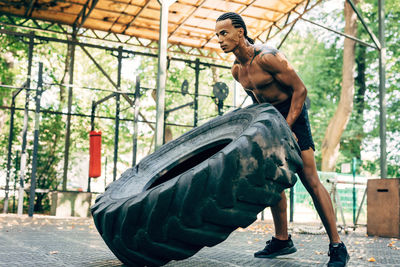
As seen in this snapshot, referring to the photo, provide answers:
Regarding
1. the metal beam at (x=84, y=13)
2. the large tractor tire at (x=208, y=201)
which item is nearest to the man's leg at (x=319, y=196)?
the large tractor tire at (x=208, y=201)

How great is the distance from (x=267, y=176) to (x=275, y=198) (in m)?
0.12

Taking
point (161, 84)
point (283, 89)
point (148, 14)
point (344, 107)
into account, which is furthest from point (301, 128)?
point (344, 107)

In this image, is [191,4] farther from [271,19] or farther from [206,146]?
[206,146]

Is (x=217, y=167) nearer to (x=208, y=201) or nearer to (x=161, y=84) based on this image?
(x=208, y=201)

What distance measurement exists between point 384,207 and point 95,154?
22.2 feet

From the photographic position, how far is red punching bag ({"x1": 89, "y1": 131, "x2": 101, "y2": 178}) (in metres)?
10.1

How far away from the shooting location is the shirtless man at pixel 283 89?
2.67m

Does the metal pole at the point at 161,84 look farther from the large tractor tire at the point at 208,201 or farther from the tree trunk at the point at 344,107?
the tree trunk at the point at 344,107

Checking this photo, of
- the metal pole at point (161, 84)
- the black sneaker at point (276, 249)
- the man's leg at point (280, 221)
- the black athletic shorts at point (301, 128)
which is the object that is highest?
the metal pole at point (161, 84)

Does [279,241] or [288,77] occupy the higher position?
[288,77]

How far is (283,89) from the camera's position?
9.18 feet

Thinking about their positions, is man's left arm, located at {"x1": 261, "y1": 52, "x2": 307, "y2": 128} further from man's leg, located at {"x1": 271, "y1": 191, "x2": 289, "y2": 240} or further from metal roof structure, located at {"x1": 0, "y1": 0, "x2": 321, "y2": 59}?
metal roof structure, located at {"x1": 0, "y1": 0, "x2": 321, "y2": 59}

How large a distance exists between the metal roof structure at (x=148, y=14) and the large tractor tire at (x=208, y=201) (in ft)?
31.0

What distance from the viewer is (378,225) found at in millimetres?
5938
